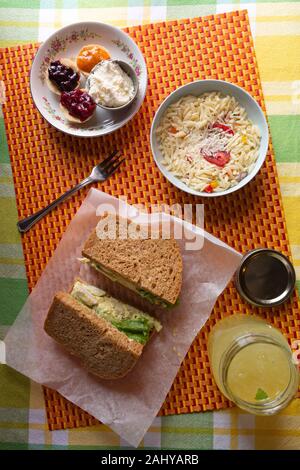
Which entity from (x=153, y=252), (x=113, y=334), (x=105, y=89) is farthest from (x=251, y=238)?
(x=105, y=89)

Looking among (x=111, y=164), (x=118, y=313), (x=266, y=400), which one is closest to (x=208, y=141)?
(x=111, y=164)

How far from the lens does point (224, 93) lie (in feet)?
8.21

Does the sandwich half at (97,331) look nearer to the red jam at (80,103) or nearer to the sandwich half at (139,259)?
the sandwich half at (139,259)

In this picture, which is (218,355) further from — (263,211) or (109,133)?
(109,133)

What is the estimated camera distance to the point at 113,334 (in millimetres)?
2451

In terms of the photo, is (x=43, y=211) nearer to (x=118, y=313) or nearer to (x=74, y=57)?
(x=118, y=313)

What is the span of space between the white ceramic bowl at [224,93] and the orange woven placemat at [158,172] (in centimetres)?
10

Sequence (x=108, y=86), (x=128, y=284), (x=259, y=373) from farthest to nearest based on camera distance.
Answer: (x=128, y=284)
(x=108, y=86)
(x=259, y=373)

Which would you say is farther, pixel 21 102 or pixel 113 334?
pixel 21 102

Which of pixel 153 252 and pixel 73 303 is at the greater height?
pixel 153 252

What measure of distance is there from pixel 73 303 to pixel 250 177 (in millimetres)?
850

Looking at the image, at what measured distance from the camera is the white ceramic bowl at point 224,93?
2430mm

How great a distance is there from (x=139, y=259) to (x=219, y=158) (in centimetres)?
51

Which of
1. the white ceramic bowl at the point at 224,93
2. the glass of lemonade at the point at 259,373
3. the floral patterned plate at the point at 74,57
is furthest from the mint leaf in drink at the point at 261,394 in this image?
the floral patterned plate at the point at 74,57
